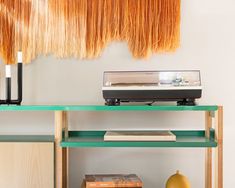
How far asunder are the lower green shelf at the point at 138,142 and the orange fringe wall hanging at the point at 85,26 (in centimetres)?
40

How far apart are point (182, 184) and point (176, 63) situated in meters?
0.59

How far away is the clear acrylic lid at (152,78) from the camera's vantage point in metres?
1.96

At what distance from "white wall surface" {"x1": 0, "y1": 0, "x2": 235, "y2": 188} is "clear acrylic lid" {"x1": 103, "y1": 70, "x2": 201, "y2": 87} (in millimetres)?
192

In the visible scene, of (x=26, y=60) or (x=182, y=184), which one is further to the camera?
(x=26, y=60)

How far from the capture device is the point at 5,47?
216 cm

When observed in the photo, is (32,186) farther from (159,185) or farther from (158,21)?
(158,21)

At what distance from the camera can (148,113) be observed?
2.19 m

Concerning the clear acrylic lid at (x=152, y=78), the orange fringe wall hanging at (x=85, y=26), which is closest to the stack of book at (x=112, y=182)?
the clear acrylic lid at (x=152, y=78)

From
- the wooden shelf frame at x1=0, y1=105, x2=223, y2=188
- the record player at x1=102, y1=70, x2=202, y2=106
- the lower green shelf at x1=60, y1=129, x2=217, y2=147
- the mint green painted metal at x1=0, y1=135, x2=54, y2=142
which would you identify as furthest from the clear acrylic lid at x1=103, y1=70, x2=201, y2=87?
the mint green painted metal at x1=0, y1=135, x2=54, y2=142

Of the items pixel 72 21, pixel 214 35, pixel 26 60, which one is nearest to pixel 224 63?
pixel 214 35

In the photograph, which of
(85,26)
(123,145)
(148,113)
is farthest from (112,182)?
(85,26)

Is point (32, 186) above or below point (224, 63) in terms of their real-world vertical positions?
below

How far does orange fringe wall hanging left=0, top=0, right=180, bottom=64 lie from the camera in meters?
2.15

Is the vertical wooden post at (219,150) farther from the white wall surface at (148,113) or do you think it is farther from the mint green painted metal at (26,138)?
the mint green painted metal at (26,138)
